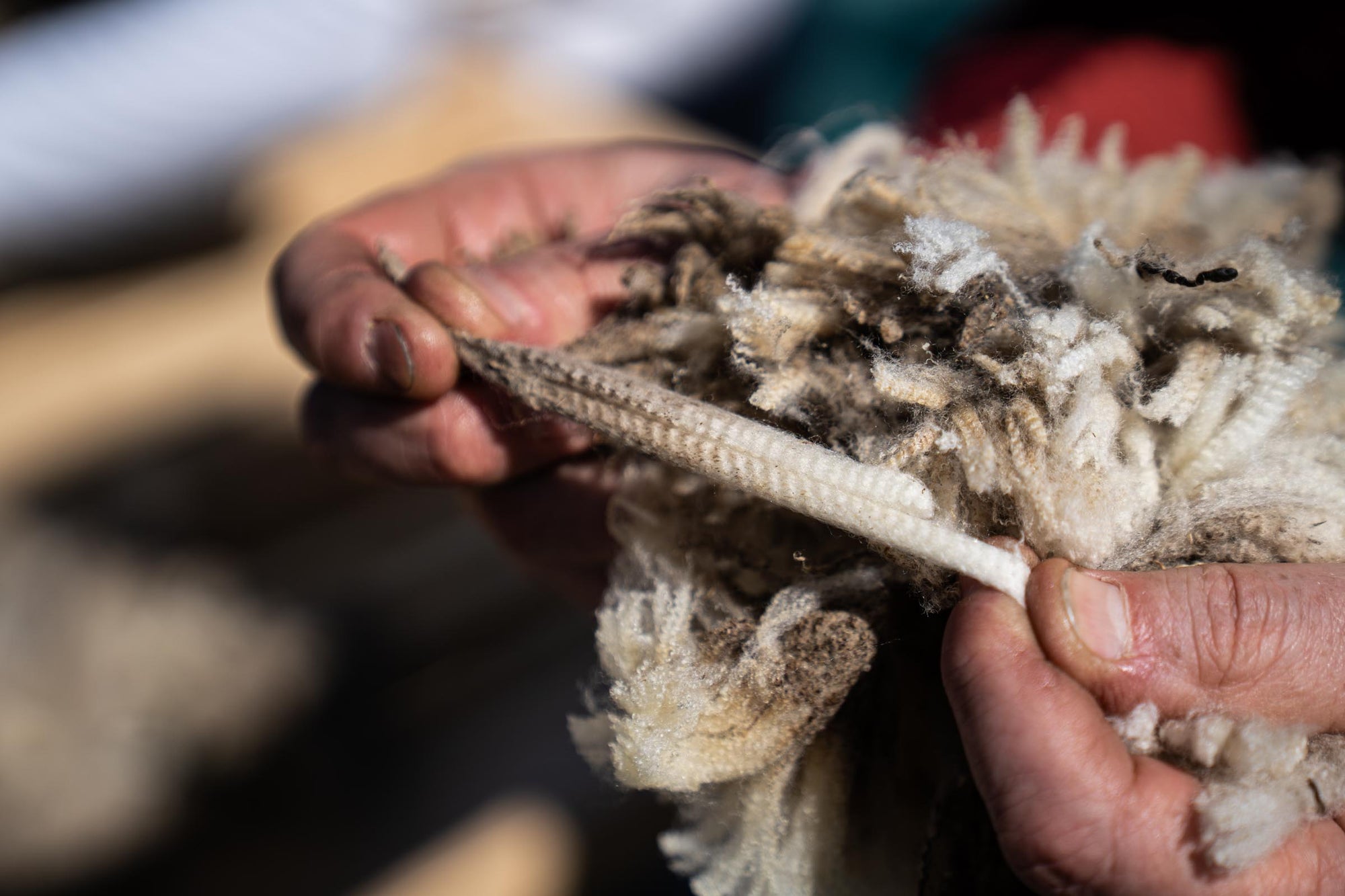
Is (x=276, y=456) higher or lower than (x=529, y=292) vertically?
lower

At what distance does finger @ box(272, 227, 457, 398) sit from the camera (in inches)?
24.8

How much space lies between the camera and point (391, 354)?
64 centimetres

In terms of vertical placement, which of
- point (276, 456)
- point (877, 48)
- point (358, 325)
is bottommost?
point (276, 456)

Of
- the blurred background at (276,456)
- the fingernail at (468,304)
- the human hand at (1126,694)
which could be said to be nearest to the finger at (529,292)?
the fingernail at (468,304)

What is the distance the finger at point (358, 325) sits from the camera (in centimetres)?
63

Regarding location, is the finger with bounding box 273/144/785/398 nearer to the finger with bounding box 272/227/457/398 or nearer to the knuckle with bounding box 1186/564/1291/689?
the finger with bounding box 272/227/457/398

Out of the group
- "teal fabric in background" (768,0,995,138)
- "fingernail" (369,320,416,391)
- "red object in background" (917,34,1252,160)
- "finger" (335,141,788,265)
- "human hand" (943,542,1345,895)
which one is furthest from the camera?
"teal fabric in background" (768,0,995,138)

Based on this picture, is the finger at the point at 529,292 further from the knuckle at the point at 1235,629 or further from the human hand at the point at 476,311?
the knuckle at the point at 1235,629

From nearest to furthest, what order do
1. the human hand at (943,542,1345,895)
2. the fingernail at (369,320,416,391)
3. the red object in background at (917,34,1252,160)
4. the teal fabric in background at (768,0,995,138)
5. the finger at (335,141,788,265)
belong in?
the human hand at (943,542,1345,895)
the fingernail at (369,320,416,391)
the finger at (335,141,788,265)
the red object in background at (917,34,1252,160)
the teal fabric in background at (768,0,995,138)

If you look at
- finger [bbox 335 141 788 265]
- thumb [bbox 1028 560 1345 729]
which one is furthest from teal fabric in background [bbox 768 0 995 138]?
thumb [bbox 1028 560 1345 729]

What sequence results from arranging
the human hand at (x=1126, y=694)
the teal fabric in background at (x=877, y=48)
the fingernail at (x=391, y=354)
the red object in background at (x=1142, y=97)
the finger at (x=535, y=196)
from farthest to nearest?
the teal fabric in background at (x=877, y=48) → the red object in background at (x=1142, y=97) → the finger at (x=535, y=196) → the fingernail at (x=391, y=354) → the human hand at (x=1126, y=694)

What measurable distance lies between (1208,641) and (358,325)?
55 centimetres

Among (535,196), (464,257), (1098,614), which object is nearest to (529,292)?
(464,257)

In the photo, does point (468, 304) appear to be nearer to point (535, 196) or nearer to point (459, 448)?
point (459, 448)
